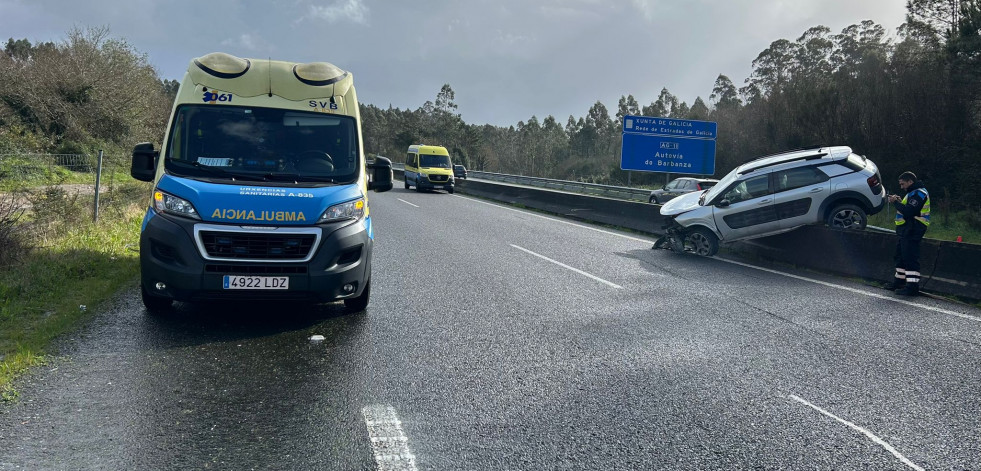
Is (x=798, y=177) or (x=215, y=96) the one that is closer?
(x=215, y=96)

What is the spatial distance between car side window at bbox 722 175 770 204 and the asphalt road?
346 cm

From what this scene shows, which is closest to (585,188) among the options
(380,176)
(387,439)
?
(380,176)

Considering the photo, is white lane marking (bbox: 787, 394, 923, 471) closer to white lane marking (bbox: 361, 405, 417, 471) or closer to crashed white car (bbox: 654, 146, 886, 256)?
white lane marking (bbox: 361, 405, 417, 471)

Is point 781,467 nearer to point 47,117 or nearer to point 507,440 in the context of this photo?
point 507,440

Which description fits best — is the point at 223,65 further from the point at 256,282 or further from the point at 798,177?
the point at 798,177

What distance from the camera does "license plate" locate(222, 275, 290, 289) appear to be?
5719 millimetres

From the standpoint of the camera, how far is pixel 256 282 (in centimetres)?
576

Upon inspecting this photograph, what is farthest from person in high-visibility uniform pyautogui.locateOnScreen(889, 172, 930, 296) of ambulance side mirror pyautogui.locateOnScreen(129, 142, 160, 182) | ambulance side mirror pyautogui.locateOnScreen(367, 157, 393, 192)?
ambulance side mirror pyautogui.locateOnScreen(129, 142, 160, 182)

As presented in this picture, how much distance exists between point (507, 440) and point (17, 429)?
2.87 m

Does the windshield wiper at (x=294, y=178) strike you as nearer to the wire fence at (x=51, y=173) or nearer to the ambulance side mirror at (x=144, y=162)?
the ambulance side mirror at (x=144, y=162)

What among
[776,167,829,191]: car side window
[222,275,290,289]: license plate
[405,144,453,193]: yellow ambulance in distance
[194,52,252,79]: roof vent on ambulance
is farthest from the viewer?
[405,144,453,193]: yellow ambulance in distance

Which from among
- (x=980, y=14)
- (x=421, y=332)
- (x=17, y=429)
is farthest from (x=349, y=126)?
(x=980, y=14)

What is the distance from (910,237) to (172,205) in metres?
9.07

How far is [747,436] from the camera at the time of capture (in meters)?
3.90
